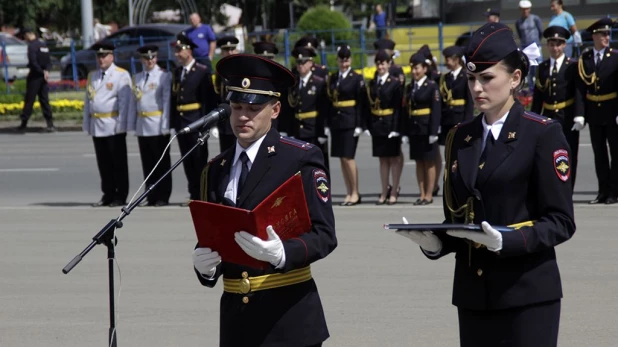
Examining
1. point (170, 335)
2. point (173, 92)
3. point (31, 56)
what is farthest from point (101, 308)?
point (31, 56)

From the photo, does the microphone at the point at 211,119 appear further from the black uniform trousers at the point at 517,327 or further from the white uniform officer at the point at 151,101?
the white uniform officer at the point at 151,101

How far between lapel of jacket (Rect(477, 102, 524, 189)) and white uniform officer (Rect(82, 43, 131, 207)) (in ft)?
31.7

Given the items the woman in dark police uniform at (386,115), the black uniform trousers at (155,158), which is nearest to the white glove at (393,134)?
the woman in dark police uniform at (386,115)

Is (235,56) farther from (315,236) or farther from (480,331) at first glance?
(480,331)

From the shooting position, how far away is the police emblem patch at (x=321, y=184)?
446cm

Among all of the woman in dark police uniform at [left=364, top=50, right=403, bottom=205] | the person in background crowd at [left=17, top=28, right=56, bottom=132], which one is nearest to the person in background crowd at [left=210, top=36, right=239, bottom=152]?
the woman in dark police uniform at [left=364, top=50, right=403, bottom=205]

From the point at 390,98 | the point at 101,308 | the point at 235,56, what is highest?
the point at 235,56

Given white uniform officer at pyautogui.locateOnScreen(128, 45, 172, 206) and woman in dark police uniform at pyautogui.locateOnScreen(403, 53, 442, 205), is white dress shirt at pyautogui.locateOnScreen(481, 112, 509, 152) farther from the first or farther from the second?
white uniform officer at pyautogui.locateOnScreen(128, 45, 172, 206)

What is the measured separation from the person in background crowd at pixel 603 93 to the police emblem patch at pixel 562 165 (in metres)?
8.46

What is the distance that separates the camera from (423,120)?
13.0m

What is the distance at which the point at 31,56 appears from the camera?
22328 mm

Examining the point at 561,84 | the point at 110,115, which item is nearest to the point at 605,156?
the point at 561,84

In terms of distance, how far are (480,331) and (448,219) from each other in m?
0.45

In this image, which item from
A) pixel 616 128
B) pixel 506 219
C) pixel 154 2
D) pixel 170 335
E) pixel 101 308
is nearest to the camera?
pixel 506 219
